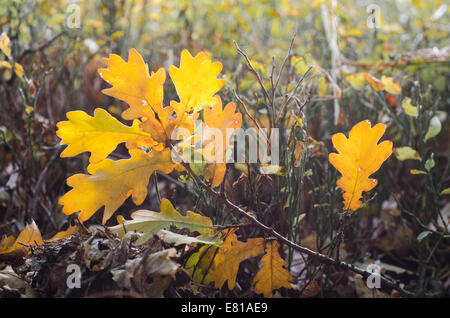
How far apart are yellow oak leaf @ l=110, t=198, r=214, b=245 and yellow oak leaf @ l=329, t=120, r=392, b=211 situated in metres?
0.27

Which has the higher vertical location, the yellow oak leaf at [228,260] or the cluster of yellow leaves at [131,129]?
the cluster of yellow leaves at [131,129]

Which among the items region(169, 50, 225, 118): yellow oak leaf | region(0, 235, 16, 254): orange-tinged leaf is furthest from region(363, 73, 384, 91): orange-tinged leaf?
region(0, 235, 16, 254): orange-tinged leaf

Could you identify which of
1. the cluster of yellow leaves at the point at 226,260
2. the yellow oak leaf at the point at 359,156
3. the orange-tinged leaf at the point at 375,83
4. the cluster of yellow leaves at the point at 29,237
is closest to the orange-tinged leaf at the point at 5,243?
the cluster of yellow leaves at the point at 29,237

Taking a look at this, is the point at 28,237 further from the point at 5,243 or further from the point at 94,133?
the point at 94,133

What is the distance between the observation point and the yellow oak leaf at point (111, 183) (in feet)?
2.19

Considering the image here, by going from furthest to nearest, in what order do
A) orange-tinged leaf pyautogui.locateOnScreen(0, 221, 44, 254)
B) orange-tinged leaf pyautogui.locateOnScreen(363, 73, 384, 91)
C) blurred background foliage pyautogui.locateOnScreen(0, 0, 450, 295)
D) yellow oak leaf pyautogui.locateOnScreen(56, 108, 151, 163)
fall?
orange-tinged leaf pyautogui.locateOnScreen(363, 73, 384, 91)
blurred background foliage pyautogui.locateOnScreen(0, 0, 450, 295)
orange-tinged leaf pyautogui.locateOnScreen(0, 221, 44, 254)
yellow oak leaf pyautogui.locateOnScreen(56, 108, 151, 163)

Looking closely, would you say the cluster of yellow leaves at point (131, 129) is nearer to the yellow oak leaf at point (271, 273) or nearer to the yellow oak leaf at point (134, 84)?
the yellow oak leaf at point (134, 84)

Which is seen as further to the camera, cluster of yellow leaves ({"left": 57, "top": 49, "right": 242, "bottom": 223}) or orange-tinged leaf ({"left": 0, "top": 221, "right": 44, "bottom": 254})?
orange-tinged leaf ({"left": 0, "top": 221, "right": 44, "bottom": 254})

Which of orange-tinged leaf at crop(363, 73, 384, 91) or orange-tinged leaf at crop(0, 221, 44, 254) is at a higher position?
orange-tinged leaf at crop(363, 73, 384, 91)

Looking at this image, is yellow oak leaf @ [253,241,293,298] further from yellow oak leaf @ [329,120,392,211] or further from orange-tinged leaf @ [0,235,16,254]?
orange-tinged leaf @ [0,235,16,254]

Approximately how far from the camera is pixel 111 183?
2.23 feet

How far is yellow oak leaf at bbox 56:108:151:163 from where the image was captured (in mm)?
663
